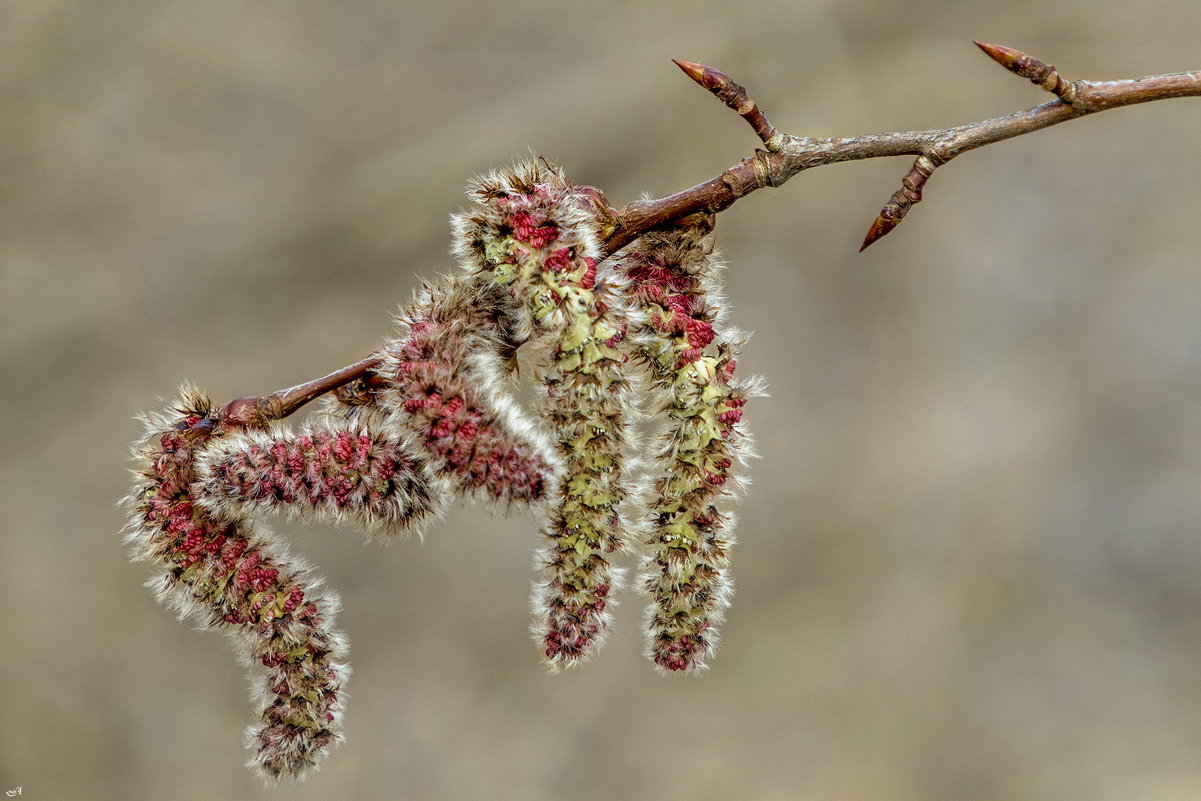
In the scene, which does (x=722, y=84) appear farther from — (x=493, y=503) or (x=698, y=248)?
(x=493, y=503)

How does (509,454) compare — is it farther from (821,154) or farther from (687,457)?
(821,154)

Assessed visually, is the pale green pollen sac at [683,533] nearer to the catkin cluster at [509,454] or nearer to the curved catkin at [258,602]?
the catkin cluster at [509,454]

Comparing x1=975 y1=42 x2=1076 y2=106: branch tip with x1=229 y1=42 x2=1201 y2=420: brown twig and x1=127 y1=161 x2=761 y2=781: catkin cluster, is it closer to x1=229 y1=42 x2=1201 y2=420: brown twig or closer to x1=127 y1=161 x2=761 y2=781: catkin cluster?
x1=229 y1=42 x2=1201 y2=420: brown twig

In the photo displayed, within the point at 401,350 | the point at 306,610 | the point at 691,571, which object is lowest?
the point at 691,571

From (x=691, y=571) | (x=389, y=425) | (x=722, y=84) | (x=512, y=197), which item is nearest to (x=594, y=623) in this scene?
(x=691, y=571)

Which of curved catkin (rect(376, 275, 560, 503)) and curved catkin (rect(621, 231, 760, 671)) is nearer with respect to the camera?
curved catkin (rect(376, 275, 560, 503))

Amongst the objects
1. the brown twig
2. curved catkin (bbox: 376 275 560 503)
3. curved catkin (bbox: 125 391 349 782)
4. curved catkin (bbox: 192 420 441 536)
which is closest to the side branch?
the brown twig

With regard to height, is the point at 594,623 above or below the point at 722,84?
below

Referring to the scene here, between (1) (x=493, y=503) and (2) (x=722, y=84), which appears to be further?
(2) (x=722, y=84)
